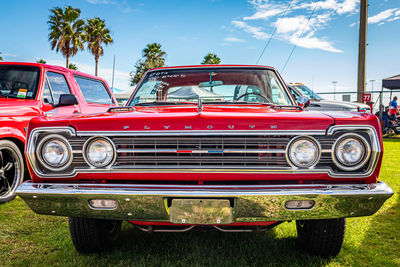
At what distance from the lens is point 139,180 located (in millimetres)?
2025

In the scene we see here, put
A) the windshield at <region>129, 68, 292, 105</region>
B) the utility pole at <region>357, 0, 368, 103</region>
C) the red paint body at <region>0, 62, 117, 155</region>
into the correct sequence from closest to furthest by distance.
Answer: the windshield at <region>129, 68, 292, 105</region> → the red paint body at <region>0, 62, 117, 155</region> → the utility pole at <region>357, 0, 368, 103</region>

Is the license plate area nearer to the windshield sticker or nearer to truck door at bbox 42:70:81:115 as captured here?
truck door at bbox 42:70:81:115

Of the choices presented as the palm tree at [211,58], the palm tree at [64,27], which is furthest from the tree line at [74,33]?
the palm tree at [211,58]

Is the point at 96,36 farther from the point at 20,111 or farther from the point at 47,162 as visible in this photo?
the point at 47,162

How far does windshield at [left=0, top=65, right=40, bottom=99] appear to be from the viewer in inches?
171

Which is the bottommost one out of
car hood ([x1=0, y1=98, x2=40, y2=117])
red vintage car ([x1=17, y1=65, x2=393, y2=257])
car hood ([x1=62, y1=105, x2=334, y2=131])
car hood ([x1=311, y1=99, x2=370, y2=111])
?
red vintage car ([x1=17, y1=65, x2=393, y2=257])

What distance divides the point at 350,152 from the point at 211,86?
1722mm

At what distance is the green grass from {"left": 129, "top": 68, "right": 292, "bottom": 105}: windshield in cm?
130

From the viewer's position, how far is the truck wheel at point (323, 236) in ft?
7.68

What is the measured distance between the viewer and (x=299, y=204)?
1.90 meters

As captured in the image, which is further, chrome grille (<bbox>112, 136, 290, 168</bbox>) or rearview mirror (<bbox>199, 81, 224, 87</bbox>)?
rearview mirror (<bbox>199, 81, 224, 87</bbox>)

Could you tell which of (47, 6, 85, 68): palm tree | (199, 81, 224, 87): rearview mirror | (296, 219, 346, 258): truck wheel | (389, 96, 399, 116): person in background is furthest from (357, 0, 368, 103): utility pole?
(47, 6, 85, 68): palm tree

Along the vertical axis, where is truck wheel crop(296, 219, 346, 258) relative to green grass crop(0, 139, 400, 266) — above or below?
above

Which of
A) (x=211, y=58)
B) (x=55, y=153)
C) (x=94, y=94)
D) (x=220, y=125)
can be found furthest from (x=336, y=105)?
(x=211, y=58)
